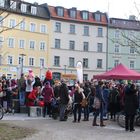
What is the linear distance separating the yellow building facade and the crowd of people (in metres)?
47.6

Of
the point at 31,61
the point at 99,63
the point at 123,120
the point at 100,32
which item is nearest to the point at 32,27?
the point at 31,61

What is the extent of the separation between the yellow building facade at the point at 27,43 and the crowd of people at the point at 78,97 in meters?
47.6

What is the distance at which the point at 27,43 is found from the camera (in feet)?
246

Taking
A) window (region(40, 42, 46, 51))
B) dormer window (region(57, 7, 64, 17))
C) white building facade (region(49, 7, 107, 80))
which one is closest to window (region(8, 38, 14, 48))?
window (region(40, 42, 46, 51))

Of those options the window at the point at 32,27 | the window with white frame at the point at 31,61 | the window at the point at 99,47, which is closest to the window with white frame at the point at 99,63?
the window at the point at 99,47

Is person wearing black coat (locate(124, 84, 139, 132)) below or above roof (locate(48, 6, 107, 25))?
below

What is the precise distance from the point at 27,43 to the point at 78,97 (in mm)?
55612

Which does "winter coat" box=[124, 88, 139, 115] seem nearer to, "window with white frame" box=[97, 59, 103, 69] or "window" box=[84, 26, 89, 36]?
"window" box=[84, 26, 89, 36]

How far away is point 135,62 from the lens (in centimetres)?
8894

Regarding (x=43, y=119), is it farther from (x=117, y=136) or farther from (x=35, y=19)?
(x=35, y=19)

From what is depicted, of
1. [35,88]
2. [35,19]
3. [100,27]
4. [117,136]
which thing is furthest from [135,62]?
[117,136]

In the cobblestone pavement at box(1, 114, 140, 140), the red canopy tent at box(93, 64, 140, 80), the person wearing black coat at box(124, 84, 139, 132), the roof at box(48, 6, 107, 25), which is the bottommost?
the cobblestone pavement at box(1, 114, 140, 140)

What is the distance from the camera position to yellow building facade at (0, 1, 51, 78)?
237 ft

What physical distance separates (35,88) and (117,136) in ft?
27.0
